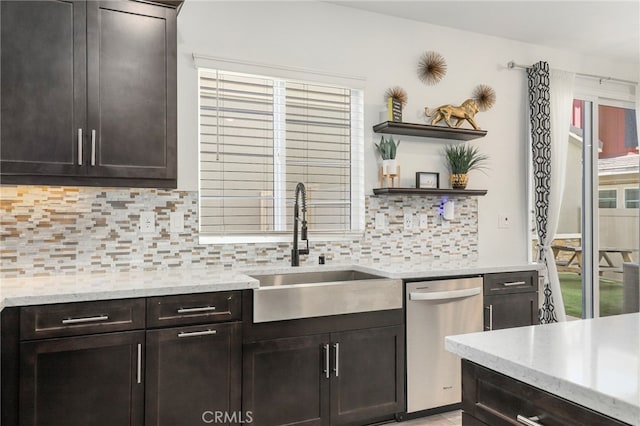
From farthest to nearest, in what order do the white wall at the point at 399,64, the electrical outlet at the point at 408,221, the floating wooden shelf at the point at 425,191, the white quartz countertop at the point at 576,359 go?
the electrical outlet at the point at 408,221 → the floating wooden shelf at the point at 425,191 → the white wall at the point at 399,64 → the white quartz countertop at the point at 576,359

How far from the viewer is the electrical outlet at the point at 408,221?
3584mm

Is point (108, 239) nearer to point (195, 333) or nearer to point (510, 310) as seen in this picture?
point (195, 333)

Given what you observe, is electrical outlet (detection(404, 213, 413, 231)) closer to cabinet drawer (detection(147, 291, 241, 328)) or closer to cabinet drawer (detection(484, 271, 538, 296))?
cabinet drawer (detection(484, 271, 538, 296))

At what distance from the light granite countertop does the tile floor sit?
871 mm

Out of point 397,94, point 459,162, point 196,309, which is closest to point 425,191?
point 459,162

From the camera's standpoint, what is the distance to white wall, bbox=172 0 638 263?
2.98 metres

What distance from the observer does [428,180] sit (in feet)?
11.9

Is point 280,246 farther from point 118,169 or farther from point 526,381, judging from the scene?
point 526,381

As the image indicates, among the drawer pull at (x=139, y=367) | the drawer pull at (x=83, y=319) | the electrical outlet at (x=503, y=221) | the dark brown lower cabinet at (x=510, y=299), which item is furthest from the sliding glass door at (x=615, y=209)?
the drawer pull at (x=83, y=319)

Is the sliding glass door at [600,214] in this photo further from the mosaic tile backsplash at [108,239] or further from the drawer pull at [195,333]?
the drawer pull at [195,333]

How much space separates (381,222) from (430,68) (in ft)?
4.24

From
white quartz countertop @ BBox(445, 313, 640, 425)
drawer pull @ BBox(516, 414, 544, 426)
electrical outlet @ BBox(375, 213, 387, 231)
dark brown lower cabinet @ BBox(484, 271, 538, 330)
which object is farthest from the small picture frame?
drawer pull @ BBox(516, 414, 544, 426)

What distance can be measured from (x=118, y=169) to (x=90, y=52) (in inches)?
23.7

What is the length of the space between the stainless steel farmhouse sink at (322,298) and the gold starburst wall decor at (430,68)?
174cm
